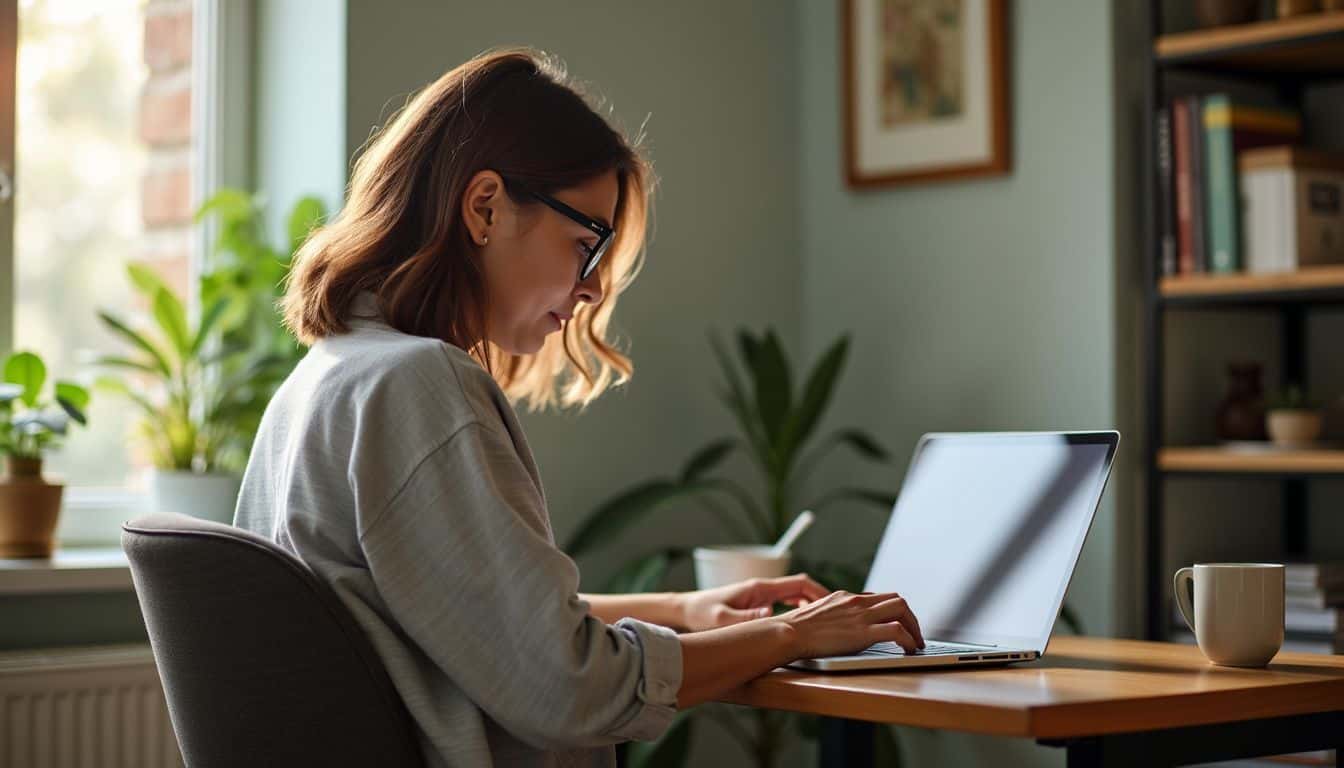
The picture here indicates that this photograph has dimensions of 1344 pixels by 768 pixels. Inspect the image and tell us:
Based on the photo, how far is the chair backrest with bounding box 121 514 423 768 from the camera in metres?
1.31

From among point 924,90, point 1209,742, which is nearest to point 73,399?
point 924,90

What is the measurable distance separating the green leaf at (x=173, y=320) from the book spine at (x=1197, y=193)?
5.50ft

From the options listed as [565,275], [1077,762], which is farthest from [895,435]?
[1077,762]

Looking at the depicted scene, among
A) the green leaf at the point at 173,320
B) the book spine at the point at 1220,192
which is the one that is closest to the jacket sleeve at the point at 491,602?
the green leaf at the point at 173,320

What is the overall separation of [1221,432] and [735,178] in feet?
3.48

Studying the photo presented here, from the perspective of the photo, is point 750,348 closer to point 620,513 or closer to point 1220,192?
point 620,513

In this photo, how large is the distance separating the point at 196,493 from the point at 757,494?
3.81 ft

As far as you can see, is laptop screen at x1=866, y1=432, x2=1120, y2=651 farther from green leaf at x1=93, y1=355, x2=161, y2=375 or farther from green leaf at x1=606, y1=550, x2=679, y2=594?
green leaf at x1=93, y1=355, x2=161, y2=375

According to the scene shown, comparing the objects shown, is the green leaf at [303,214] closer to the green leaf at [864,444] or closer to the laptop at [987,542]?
the green leaf at [864,444]

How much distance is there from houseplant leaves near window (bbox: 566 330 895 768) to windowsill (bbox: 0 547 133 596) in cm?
76

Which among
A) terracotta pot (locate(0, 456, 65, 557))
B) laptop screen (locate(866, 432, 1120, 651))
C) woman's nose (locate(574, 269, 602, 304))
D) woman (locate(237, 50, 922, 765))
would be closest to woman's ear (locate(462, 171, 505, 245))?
woman (locate(237, 50, 922, 765))

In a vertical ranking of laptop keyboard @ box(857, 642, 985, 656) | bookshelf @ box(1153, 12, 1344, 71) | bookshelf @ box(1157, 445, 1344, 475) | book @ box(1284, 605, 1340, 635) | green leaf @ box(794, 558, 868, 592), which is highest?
bookshelf @ box(1153, 12, 1344, 71)

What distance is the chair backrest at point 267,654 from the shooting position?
1.31 m

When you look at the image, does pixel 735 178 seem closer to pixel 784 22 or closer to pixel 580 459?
pixel 784 22
